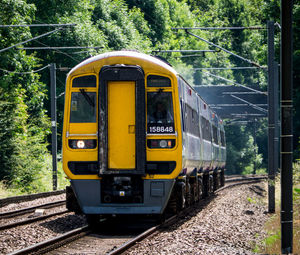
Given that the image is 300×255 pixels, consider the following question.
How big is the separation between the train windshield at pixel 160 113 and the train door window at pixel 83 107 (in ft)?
3.73

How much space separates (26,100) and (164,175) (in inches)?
901

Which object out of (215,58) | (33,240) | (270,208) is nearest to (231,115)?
(215,58)

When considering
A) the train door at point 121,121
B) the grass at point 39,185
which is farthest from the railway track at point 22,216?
the grass at point 39,185

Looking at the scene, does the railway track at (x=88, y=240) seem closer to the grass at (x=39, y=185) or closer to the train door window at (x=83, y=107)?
the train door window at (x=83, y=107)

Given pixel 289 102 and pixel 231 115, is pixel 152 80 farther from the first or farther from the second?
pixel 231 115

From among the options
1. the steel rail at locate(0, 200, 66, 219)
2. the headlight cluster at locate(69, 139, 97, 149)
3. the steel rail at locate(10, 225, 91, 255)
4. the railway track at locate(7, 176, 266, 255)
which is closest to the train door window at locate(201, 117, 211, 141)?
the steel rail at locate(0, 200, 66, 219)

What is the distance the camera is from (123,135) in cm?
1254

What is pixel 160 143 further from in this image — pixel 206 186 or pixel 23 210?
pixel 206 186

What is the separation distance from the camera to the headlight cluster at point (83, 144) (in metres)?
12.6

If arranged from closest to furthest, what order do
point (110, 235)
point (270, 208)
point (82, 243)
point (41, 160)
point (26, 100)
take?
1. point (82, 243)
2. point (110, 235)
3. point (270, 208)
4. point (41, 160)
5. point (26, 100)

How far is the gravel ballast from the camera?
10127 millimetres

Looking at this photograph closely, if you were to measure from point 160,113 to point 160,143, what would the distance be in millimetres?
635

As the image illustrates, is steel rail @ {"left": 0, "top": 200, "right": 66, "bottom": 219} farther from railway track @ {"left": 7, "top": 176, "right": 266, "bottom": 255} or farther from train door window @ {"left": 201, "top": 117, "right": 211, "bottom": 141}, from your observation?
train door window @ {"left": 201, "top": 117, "right": 211, "bottom": 141}

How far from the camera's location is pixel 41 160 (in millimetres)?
31875
